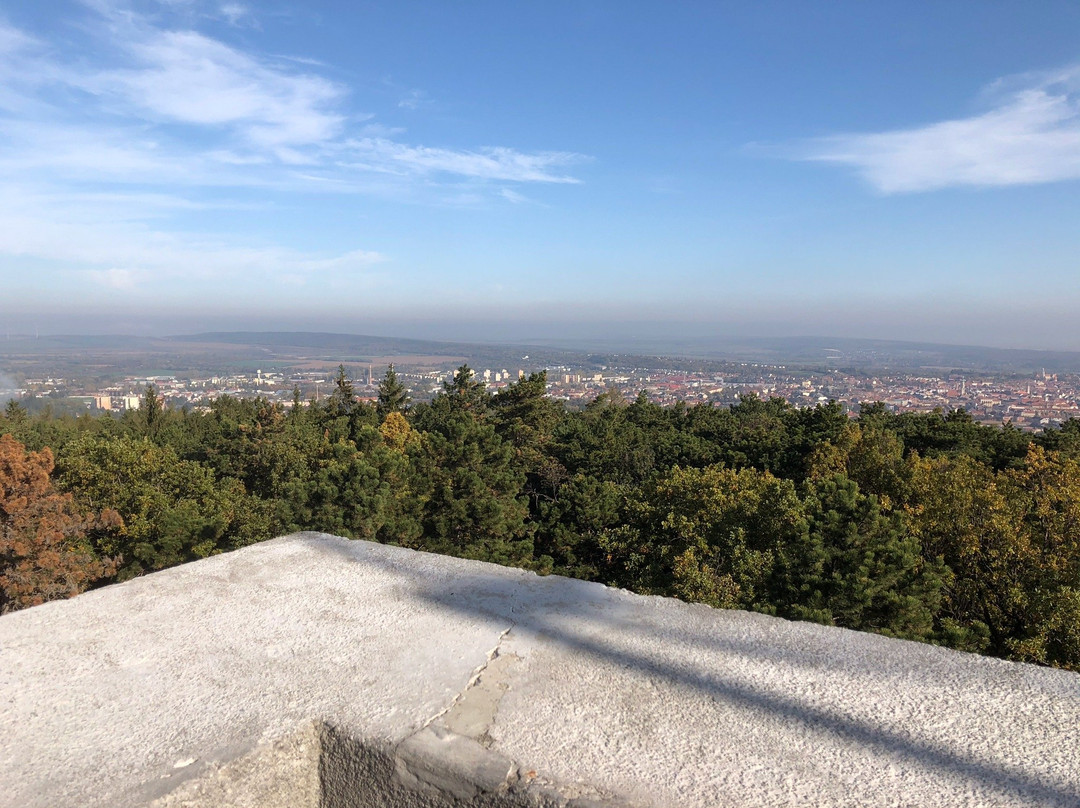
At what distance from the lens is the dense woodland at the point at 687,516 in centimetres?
1283

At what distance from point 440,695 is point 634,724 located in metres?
0.89

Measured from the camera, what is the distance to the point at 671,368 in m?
109

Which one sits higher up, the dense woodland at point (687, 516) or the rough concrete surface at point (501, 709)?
the rough concrete surface at point (501, 709)

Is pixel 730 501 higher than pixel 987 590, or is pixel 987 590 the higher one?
pixel 730 501

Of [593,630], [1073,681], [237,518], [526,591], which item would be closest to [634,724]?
[593,630]

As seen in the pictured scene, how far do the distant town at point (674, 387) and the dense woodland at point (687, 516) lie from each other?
911 inches

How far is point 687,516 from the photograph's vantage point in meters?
17.9

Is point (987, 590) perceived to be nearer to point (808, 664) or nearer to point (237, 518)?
point (808, 664)

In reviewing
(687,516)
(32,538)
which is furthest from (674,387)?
(32,538)

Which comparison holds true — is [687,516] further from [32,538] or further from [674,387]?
[674,387]

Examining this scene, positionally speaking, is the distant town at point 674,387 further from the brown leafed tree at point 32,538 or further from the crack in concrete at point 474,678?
the crack in concrete at point 474,678

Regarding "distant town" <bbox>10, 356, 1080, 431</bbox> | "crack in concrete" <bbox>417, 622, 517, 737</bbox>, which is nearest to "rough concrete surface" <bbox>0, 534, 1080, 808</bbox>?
"crack in concrete" <bbox>417, 622, 517, 737</bbox>

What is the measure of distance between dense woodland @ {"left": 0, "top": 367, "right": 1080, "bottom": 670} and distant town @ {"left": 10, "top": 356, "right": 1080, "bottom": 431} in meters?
23.1

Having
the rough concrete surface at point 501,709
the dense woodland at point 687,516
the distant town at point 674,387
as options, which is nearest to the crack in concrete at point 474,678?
the rough concrete surface at point 501,709
